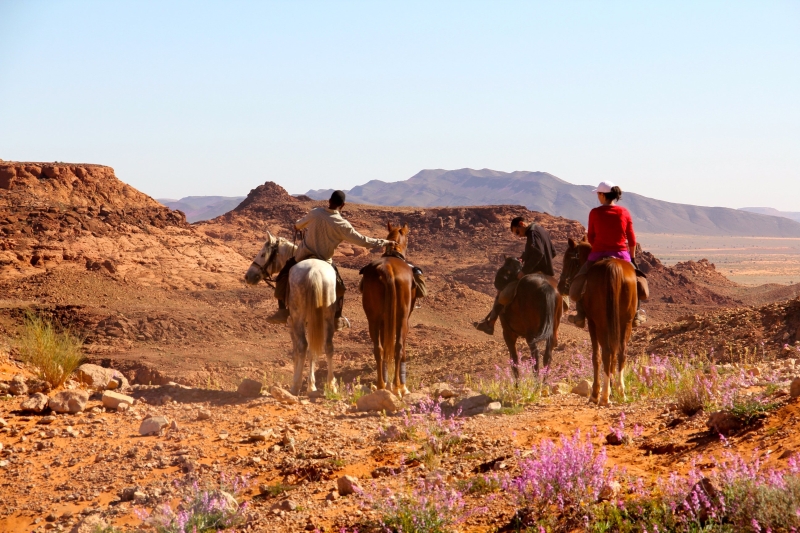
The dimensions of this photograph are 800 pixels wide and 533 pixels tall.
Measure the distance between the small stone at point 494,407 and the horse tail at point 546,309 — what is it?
1.76 meters

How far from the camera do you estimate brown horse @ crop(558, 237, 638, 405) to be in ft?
29.8

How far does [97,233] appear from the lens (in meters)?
33.9

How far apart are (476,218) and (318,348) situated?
39.7 m

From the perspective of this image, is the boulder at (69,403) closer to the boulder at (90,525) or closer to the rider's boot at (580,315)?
the boulder at (90,525)

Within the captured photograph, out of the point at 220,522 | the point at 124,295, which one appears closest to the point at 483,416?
the point at 220,522

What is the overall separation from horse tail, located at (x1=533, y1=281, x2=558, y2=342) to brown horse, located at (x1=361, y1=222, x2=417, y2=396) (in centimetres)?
167

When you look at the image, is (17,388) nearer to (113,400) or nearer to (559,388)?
(113,400)

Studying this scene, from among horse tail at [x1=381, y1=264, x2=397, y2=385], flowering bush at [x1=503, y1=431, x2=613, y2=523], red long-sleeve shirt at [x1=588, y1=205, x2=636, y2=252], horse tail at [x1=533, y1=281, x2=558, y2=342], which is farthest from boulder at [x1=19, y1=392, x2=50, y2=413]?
red long-sleeve shirt at [x1=588, y1=205, x2=636, y2=252]

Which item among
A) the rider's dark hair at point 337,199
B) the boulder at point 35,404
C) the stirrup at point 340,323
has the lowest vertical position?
the boulder at point 35,404

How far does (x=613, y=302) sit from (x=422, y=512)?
4.30 metres

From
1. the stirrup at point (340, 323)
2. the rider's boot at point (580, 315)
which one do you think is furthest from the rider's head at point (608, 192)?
the stirrup at point (340, 323)

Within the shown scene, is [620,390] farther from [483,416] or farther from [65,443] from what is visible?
[65,443]

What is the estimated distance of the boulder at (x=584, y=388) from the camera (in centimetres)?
1017

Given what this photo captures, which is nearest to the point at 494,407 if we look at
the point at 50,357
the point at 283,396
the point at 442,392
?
the point at 442,392
